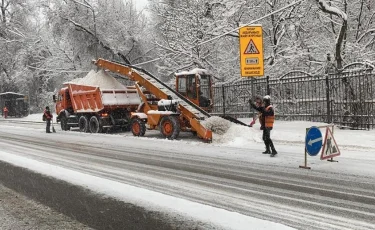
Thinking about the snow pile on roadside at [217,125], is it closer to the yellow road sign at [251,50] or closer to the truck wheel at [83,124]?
the yellow road sign at [251,50]

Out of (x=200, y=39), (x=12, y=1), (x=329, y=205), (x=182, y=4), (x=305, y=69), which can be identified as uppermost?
(x=12, y=1)

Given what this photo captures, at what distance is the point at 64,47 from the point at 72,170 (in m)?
28.8

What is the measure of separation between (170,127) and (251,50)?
4461mm

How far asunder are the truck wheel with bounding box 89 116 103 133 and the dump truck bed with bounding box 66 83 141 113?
453 millimetres

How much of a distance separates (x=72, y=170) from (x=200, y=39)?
14891mm

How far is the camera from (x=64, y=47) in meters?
35.7

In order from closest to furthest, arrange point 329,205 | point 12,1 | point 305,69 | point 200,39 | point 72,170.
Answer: point 329,205 → point 72,170 → point 305,69 → point 200,39 → point 12,1

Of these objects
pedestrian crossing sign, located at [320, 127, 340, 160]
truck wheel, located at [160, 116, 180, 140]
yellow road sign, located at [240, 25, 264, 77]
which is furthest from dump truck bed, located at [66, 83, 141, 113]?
pedestrian crossing sign, located at [320, 127, 340, 160]

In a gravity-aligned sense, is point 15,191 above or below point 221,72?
below

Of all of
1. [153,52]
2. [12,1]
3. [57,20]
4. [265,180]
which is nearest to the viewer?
[265,180]

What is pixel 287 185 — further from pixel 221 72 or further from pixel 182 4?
pixel 182 4

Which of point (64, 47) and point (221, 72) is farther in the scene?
point (64, 47)

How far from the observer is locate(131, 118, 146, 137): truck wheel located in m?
17.0

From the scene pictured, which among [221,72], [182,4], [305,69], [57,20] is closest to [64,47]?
[57,20]
